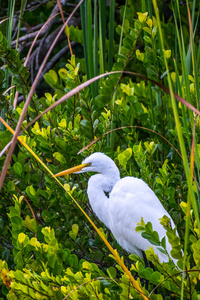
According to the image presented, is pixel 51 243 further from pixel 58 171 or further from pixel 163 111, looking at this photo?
pixel 163 111

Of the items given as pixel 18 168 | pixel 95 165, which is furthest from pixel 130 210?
pixel 18 168

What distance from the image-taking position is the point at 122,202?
1.74 m

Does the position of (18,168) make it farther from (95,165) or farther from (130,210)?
(130,210)

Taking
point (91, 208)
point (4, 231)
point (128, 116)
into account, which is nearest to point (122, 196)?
point (91, 208)

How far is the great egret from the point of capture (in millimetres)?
1635

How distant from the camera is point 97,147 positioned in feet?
5.61

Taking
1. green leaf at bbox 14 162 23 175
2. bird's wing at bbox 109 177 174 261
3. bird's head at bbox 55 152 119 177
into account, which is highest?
green leaf at bbox 14 162 23 175

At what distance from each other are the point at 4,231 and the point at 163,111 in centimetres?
77

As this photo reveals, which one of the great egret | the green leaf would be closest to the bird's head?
the great egret

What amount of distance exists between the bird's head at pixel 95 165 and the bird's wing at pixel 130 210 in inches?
3.3

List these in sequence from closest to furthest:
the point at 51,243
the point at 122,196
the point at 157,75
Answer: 1. the point at 51,243
2. the point at 157,75
3. the point at 122,196

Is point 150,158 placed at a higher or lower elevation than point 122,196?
higher

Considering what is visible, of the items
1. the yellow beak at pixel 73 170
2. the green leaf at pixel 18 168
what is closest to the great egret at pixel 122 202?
the yellow beak at pixel 73 170

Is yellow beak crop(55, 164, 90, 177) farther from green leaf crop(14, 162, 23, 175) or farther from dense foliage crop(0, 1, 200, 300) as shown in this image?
green leaf crop(14, 162, 23, 175)
